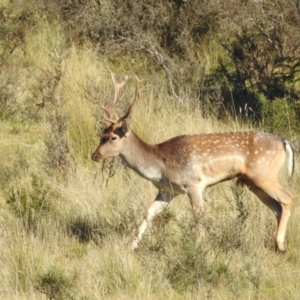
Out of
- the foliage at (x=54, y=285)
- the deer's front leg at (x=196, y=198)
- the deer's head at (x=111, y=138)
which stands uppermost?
the deer's head at (x=111, y=138)

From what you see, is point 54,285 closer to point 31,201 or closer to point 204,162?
point 204,162

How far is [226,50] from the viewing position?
1318 cm

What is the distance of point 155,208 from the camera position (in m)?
8.25

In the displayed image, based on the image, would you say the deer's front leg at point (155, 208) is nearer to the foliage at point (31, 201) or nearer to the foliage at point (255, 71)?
the foliage at point (31, 201)

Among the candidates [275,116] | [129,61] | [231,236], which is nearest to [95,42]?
[129,61]

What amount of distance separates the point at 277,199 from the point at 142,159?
3.97 feet

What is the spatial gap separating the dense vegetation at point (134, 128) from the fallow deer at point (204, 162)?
7.6 inches

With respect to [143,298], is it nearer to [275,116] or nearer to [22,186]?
[22,186]

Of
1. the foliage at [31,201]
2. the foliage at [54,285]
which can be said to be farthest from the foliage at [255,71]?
the foliage at [54,285]

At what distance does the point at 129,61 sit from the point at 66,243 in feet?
17.7

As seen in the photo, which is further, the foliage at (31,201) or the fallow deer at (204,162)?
the foliage at (31,201)

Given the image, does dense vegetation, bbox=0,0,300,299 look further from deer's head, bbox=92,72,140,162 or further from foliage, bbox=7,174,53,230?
deer's head, bbox=92,72,140,162

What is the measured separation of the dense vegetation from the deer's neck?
35 centimetres

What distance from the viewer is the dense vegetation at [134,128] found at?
→ 7.17 meters
